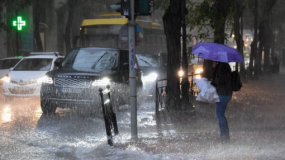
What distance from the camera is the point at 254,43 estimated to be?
98.7ft

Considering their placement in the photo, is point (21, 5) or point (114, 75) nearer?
point (114, 75)

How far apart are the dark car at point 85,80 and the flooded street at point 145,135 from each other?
0.44 metres

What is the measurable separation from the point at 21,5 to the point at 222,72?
1726 cm

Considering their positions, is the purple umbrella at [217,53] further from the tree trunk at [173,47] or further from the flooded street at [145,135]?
the tree trunk at [173,47]

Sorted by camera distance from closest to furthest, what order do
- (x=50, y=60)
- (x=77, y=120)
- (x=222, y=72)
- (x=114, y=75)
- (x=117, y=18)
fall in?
(x=222, y=72) < (x=77, y=120) < (x=114, y=75) < (x=50, y=60) < (x=117, y=18)

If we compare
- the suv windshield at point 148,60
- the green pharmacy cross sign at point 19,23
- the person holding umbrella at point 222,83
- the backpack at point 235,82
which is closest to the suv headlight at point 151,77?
the suv windshield at point 148,60

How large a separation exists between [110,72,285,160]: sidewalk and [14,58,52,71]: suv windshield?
381 centimetres

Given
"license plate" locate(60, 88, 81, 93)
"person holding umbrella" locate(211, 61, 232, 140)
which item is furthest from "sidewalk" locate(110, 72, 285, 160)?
"license plate" locate(60, 88, 81, 93)

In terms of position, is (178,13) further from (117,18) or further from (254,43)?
(254,43)

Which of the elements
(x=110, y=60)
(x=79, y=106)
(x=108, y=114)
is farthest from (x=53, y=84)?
(x=108, y=114)

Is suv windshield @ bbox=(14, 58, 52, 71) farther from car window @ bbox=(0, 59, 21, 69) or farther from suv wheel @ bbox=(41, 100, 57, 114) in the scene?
car window @ bbox=(0, 59, 21, 69)

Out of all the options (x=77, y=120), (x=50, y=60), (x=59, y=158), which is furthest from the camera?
(x=50, y=60)

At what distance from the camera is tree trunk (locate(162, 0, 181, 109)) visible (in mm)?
12688

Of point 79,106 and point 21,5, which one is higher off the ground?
point 21,5
